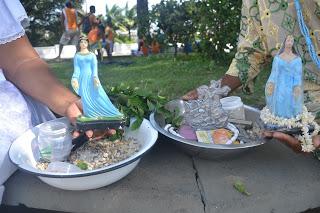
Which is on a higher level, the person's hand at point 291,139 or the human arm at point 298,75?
the human arm at point 298,75

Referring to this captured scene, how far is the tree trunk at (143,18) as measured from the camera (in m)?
9.89

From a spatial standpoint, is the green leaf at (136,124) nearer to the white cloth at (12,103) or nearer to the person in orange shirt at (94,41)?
the person in orange shirt at (94,41)

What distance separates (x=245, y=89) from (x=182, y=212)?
0.86m

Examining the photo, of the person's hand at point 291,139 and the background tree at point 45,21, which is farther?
the background tree at point 45,21

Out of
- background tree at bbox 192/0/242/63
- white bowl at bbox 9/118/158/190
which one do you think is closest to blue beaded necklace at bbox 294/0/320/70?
white bowl at bbox 9/118/158/190

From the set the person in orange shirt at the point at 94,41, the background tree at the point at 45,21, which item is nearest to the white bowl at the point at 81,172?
the person in orange shirt at the point at 94,41

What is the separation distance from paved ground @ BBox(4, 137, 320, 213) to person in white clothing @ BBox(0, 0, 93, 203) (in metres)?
0.22

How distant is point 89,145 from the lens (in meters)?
1.50

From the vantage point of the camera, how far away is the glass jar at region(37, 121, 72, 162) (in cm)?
144

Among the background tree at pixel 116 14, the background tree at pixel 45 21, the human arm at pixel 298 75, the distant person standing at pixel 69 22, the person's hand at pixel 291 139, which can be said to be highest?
the human arm at pixel 298 75

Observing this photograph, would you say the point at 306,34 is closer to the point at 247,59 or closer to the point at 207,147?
the point at 247,59

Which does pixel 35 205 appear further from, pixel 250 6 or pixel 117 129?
pixel 250 6

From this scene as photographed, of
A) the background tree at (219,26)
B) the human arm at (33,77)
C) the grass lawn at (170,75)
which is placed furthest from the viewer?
the background tree at (219,26)

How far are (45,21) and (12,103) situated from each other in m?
15.3
